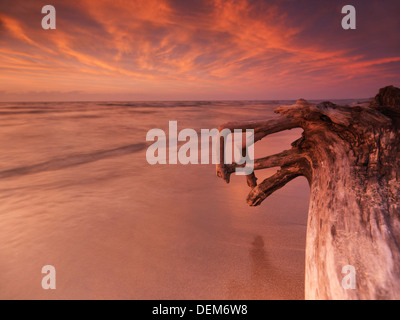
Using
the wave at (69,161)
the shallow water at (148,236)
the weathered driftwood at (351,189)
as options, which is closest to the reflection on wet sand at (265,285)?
the shallow water at (148,236)

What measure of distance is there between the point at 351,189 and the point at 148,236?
83.7 inches

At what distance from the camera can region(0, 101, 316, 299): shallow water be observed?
2057mm

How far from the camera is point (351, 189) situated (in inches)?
64.2

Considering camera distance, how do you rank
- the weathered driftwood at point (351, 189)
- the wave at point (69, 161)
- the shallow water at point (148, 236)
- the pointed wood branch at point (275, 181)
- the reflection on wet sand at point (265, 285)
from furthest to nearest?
the wave at point (69, 161) < the pointed wood branch at point (275, 181) < the shallow water at point (148, 236) < the reflection on wet sand at point (265, 285) < the weathered driftwood at point (351, 189)

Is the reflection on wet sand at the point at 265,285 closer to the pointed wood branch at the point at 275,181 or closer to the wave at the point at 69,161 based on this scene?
the pointed wood branch at the point at 275,181

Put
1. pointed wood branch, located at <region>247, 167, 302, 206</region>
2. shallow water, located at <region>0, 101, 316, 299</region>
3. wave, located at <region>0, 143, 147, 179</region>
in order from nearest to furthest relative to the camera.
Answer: shallow water, located at <region>0, 101, 316, 299</region>, pointed wood branch, located at <region>247, 167, 302, 206</region>, wave, located at <region>0, 143, 147, 179</region>

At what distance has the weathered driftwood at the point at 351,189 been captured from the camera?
4.20ft

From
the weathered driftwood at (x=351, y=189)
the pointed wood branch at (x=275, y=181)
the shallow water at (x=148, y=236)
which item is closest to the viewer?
the weathered driftwood at (x=351, y=189)

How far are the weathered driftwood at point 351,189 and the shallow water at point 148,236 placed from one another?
76cm

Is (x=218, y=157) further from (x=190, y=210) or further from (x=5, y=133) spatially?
(x=5, y=133)

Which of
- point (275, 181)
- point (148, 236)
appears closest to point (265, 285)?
point (275, 181)

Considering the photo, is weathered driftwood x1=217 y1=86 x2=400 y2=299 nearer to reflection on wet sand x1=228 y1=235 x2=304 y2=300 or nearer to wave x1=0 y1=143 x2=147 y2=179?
reflection on wet sand x1=228 y1=235 x2=304 y2=300

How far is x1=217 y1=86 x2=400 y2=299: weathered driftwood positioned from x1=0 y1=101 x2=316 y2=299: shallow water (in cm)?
76

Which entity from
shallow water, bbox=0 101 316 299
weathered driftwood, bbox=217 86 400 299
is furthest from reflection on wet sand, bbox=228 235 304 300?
weathered driftwood, bbox=217 86 400 299
